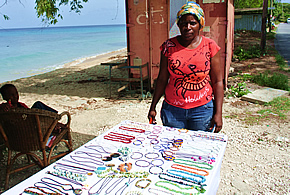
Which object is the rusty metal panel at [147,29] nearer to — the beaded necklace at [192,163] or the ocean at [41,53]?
the ocean at [41,53]

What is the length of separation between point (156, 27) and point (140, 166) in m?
5.62

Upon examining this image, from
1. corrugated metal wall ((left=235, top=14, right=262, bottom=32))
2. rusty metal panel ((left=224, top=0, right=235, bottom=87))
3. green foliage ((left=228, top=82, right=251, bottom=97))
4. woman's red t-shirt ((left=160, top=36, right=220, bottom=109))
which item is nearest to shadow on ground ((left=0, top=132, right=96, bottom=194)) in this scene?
woman's red t-shirt ((left=160, top=36, right=220, bottom=109))

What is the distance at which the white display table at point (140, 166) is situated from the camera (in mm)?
1507

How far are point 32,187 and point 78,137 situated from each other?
10.4 feet

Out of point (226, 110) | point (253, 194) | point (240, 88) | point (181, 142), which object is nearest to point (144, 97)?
point (226, 110)

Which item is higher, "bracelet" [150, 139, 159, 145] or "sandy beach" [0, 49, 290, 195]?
"bracelet" [150, 139, 159, 145]

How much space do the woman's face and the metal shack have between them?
4.65 metres

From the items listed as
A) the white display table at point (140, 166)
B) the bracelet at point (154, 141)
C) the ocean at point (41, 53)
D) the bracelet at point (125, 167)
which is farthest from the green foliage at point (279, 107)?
the ocean at point (41, 53)

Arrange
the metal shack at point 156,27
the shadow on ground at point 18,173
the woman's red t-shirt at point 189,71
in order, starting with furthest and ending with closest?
the metal shack at point 156,27
the shadow on ground at point 18,173
the woman's red t-shirt at point 189,71

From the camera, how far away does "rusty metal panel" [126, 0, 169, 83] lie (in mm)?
6668

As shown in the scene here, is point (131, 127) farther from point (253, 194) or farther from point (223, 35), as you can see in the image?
point (223, 35)

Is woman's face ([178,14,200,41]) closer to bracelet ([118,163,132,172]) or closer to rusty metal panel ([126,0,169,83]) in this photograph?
bracelet ([118,163,132,172])

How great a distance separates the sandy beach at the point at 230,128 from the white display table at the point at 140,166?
1260mm

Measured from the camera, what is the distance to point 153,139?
2.12 meters
